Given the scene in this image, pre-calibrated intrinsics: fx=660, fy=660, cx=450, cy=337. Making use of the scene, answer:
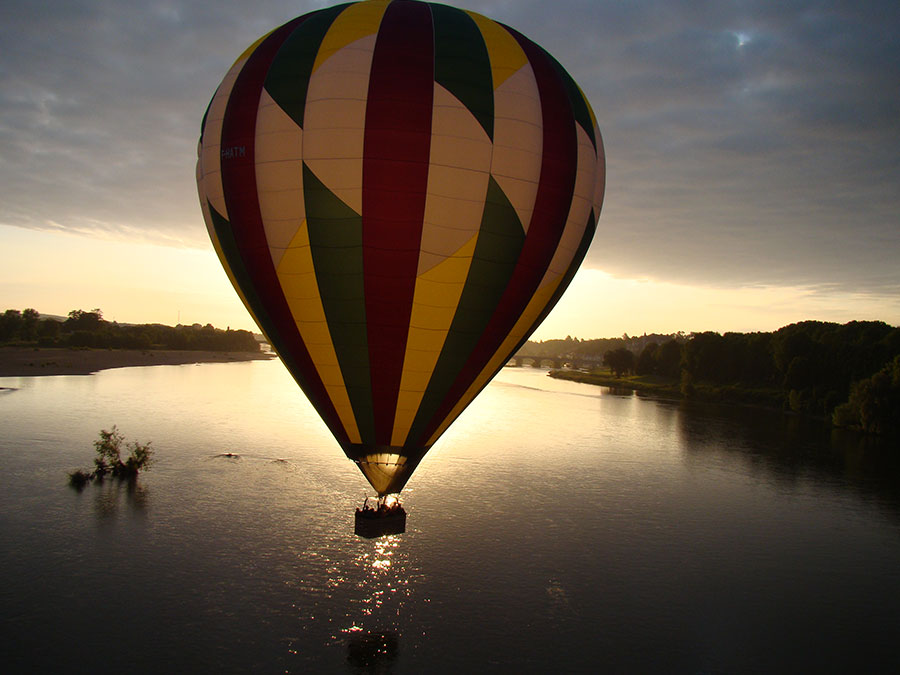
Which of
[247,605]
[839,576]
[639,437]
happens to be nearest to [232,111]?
[247,605]

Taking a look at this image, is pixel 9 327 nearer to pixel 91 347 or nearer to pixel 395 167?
pixel 91 347

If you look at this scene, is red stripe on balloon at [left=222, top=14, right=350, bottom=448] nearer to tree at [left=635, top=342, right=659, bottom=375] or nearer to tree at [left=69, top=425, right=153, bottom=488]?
tree at [left=69, top=425, right=153, bottom=488]

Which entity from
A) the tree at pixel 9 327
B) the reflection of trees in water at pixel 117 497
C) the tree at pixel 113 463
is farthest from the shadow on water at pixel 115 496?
the tree at pixel 9 327

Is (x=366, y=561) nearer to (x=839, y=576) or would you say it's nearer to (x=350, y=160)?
(x=350, y=160)

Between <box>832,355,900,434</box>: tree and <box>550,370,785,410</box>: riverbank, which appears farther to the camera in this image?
<box>550,370,785,410</box>: riverbank

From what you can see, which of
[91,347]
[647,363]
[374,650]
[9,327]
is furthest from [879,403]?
[9,327]

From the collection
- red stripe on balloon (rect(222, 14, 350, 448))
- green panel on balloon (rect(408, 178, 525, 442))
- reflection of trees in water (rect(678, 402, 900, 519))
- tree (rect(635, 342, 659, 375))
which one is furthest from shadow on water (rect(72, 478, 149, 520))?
tree (rect(635, 342, 659, 375))

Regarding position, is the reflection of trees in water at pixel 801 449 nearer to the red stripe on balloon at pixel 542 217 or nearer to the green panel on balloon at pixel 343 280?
the red stripe on balloon at pixel 542 217
